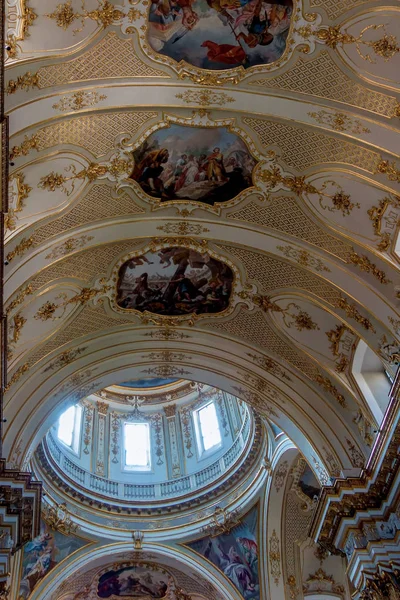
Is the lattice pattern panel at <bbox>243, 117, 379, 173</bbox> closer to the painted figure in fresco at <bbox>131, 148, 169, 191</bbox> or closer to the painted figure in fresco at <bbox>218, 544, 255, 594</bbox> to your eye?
the painted figure in fresco at <bbox>131, 148, 169, 191</bbox>

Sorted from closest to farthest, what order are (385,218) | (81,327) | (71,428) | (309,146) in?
(309,146), (385,218), (81,327), (71,428)

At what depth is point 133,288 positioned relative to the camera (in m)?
14.5

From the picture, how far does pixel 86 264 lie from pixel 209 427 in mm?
13513

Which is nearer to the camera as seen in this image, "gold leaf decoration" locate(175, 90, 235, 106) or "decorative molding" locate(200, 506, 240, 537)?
"gold leaf decoration" locate(175, 90, 235, 106)

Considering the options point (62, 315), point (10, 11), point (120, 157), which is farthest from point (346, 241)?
point (10, 11)

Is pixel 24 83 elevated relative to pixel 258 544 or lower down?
elevated

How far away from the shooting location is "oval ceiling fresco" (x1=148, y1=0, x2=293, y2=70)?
9.63 metres

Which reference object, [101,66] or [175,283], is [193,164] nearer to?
[101,66]

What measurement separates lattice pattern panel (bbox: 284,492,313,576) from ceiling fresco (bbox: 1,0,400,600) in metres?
4.99

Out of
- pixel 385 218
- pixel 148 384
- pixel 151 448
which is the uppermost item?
pixel 148 384

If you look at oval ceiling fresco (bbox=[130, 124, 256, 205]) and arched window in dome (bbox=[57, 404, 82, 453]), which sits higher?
arched window in dome (bbox=[57, 404, 82, 453])

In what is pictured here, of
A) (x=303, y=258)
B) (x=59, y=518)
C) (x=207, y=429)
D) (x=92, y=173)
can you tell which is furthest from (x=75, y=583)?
(x=92, y=173)

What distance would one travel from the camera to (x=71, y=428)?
24.5 meters

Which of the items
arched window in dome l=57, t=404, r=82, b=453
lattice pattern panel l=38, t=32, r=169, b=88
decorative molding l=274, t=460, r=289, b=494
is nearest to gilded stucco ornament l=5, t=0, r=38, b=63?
lattice pattern panel l=38, t=32, r=169, b=88
